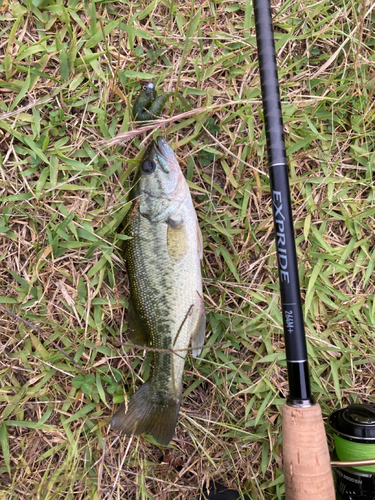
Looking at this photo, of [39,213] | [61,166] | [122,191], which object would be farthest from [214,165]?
[39,213]

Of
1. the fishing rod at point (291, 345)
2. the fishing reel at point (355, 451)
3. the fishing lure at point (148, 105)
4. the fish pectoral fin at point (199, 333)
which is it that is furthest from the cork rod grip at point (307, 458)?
the fishing lure at point (148, 105)

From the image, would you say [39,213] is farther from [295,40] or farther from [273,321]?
[295,40]

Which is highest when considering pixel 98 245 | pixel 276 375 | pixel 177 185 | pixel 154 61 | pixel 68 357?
pixel 154 61

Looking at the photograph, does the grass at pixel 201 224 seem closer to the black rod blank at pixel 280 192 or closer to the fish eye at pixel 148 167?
the fish eye at pixel 148 167

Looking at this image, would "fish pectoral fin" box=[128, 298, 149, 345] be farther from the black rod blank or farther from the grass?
the black rod blank

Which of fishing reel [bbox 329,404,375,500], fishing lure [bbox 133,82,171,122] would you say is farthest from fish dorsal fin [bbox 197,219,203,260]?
fishing reel [bbox 329,404,375,500]

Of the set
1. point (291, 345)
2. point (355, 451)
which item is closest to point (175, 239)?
point (291, 345)
